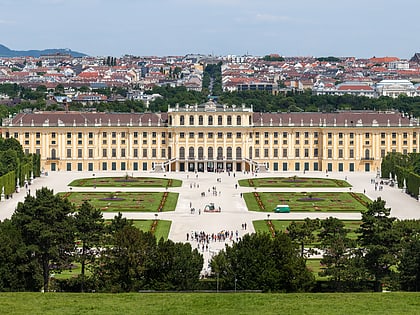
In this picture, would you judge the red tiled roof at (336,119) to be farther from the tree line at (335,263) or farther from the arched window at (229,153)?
the tree line at (335,263)

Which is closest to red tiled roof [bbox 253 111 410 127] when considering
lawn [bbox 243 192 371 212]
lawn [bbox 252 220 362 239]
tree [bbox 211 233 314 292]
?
lawn [bbox 243 192 371 212]

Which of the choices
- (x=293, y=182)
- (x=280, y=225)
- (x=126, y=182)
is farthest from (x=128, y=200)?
(x=293, y=182)

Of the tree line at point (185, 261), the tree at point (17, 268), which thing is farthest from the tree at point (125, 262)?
the tree at point (17, 268)

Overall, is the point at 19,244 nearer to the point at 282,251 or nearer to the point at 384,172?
the point at 282,251

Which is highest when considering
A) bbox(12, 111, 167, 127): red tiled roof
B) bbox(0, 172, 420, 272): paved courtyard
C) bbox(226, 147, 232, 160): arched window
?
bbox(12, 111, 167, 127): red tiled roof

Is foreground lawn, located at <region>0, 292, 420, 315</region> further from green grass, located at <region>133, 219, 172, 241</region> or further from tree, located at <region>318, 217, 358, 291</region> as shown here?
green grass, located at <region>133, 219, 172, 241</region>

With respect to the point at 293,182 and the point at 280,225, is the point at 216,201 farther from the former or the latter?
the point at 293,182
